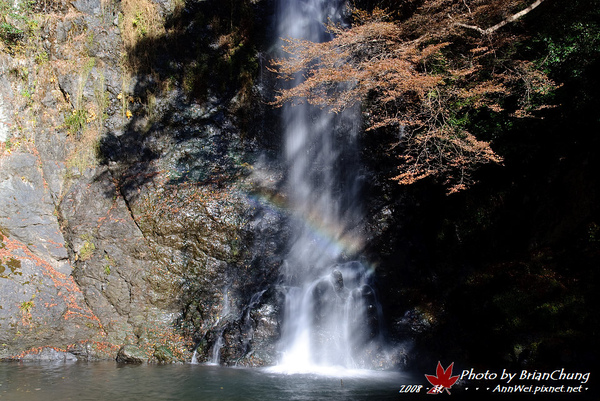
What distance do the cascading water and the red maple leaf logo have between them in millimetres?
1253

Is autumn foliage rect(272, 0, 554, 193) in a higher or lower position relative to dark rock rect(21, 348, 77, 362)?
higher

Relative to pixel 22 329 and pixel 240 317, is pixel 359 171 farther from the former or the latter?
pixel 22 329

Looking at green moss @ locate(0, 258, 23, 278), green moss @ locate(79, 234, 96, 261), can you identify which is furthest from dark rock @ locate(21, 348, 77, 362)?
green moss @ locate(79, 234, 96, 261)

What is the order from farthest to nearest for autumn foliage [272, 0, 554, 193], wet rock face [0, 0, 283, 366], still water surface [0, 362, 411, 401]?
wet rock face [0, 0, 283, 366], autumn foliage [272, 0, 554, 193], still water surface [0, 362, 411, 401]

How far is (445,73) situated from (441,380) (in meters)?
5.99

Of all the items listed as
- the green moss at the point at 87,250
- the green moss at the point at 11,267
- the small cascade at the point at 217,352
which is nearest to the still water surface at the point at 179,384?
the small cascade at the point at 217,352

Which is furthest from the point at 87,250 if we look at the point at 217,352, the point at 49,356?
the point at 217,352

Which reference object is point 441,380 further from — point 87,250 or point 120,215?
point 87,250

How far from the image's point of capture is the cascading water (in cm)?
755

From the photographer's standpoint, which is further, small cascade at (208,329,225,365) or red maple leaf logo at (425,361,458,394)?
small cascade at (208,329,225,365)

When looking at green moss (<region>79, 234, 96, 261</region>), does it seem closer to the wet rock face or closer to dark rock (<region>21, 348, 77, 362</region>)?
the wet rock face

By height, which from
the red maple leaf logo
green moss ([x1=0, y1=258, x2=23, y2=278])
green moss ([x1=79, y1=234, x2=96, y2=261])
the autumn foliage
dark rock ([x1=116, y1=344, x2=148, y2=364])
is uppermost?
the autumn foliage

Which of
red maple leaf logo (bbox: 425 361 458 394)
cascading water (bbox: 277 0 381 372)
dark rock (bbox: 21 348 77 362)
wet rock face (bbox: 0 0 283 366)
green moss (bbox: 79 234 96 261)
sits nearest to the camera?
red maple leaf logo (bbox: 425 361 458 394)

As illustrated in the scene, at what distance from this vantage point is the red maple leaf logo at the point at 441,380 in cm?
567
